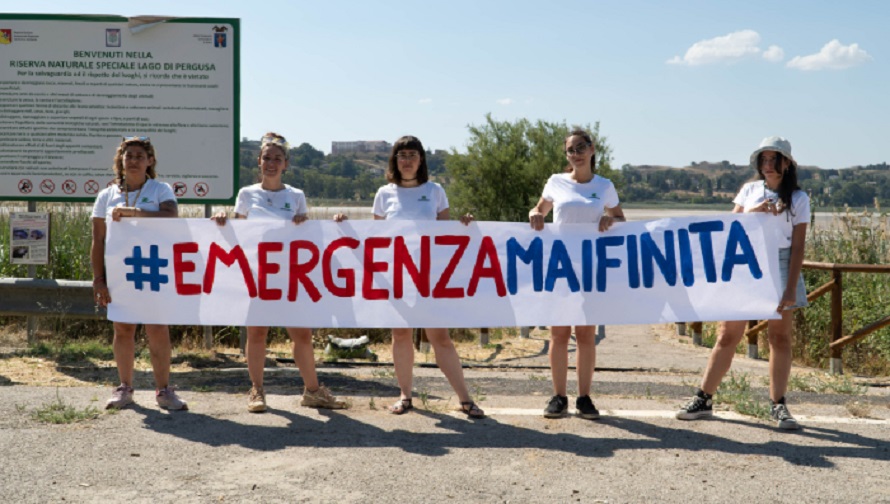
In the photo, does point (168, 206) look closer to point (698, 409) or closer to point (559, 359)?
point (559, 359)

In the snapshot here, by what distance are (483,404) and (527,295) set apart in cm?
94

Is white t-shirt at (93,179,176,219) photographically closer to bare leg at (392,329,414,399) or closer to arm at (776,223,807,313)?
bare leg at (392,329,414,399)

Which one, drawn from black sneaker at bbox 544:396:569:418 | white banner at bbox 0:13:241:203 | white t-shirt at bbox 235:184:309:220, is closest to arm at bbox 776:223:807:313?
black sneaker at bbox 544:396:569:418

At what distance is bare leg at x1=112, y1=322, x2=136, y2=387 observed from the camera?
681 centimetres

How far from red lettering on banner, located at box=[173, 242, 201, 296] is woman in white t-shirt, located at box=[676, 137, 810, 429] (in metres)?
3.73

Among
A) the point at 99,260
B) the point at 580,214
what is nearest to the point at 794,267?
the point at 580,214

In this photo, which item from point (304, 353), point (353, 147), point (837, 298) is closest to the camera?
point (304, 353)

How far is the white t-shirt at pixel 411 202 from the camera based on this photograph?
6.71 meters

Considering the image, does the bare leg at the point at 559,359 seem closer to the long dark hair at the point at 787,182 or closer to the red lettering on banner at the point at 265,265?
the long dark hair at the point at 787,182

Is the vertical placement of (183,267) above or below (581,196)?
below

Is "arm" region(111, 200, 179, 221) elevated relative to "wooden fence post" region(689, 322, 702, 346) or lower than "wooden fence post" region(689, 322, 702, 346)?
elevated

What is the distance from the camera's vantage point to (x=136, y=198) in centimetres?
680

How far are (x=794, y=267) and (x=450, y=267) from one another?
8.01 feet

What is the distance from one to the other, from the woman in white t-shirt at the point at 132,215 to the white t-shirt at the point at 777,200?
4136mm
